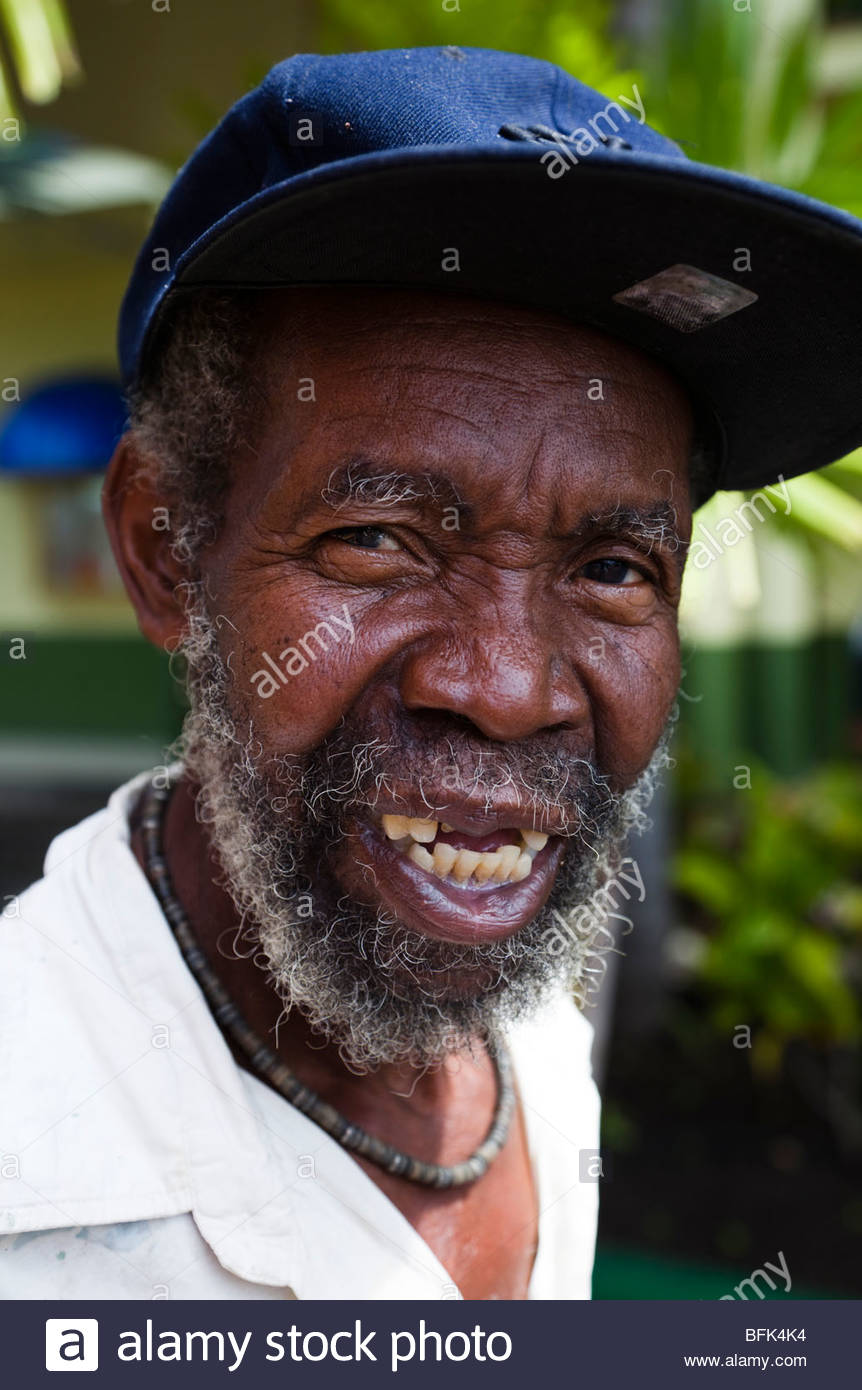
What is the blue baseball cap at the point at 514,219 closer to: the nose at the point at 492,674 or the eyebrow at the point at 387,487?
the eyebrow at the point at 387,487

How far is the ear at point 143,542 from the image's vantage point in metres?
1.74

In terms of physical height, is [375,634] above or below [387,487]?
below

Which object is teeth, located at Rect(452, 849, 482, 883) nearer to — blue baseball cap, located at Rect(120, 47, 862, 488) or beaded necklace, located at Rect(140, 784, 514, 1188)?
beaded necklace, located at Rect(140, 784, 514, 1188)

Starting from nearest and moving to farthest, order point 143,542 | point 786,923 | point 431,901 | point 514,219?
point 514,219
point 431,901
point 143,542
point 786,923

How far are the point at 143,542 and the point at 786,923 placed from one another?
4.27 m

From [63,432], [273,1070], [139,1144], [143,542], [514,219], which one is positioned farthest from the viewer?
[63,432]

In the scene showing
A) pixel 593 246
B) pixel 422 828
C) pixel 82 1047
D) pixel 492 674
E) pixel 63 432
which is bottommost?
pixel 63 432

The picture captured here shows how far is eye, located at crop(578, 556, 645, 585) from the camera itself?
1564 mm

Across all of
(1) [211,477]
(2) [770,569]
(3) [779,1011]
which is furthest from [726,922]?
(1) [211,477]

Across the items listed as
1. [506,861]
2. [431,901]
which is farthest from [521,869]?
[431,901]

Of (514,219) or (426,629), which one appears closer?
(514,219)

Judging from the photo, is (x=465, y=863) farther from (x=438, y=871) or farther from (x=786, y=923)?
(x=786, y=923)

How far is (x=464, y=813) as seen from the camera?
146cm

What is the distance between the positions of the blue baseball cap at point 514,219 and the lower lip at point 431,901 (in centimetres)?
73
